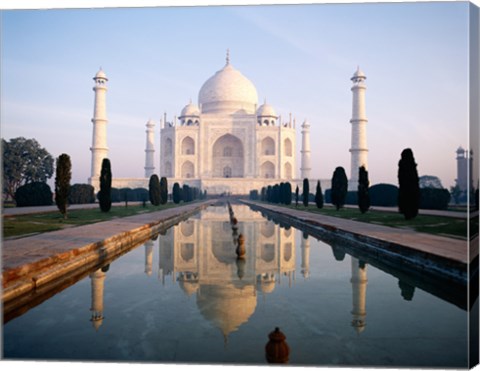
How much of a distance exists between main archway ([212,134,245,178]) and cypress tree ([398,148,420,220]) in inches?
1330

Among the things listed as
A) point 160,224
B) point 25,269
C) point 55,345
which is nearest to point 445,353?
point 55,345

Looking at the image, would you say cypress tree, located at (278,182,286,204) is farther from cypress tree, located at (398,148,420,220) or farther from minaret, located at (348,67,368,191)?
cypress tree, located at (398,148,420,220)

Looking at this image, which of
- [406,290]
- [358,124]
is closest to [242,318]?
[406,290]

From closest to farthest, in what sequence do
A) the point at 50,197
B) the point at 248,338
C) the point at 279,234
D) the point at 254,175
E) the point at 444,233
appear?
the point at 248,338
the point at 444,233
the point at 279,234
the point at 50,197
the point at 254,175

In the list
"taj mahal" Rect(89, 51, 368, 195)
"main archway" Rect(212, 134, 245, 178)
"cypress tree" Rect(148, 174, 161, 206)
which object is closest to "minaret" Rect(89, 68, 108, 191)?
"taj mahal" Rect(89, 51, 368, 195)

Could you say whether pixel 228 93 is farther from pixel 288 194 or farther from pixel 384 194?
pixel 384 194

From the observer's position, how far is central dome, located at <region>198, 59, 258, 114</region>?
4256 centimetres

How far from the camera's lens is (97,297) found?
4.02 m

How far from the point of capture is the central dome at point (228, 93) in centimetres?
4256

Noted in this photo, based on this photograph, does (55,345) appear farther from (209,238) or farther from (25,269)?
(209,238)

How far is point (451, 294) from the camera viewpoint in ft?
13.2

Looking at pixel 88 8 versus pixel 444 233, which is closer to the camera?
pixel 88 8

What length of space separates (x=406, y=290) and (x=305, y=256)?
2.20 metres

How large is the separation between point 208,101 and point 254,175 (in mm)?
8811
